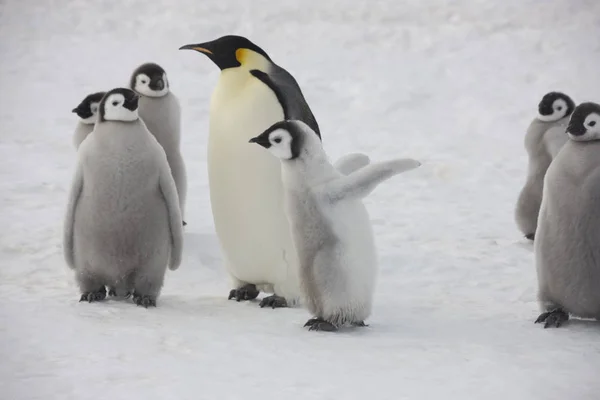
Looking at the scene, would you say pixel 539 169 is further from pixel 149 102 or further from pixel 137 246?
pixel 137 246

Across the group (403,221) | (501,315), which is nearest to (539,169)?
(403,221)

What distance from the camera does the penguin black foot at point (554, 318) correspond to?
3934mm

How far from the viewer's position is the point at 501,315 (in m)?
4.22

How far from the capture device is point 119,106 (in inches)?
163

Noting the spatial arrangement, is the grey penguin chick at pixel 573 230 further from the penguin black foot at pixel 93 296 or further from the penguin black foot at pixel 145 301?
the penguin black foot at pixel 93 296

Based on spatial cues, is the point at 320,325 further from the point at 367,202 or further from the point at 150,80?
the point at 367,202

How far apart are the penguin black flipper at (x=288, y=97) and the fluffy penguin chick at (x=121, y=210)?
1.89 ft

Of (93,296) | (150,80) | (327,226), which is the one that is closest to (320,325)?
(327,226)

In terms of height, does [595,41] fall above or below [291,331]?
above

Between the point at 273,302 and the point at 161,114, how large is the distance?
66.9 inches

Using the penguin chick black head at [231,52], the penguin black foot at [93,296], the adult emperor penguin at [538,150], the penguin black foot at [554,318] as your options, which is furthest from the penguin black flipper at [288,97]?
the adult emperor penguin at [538,150]

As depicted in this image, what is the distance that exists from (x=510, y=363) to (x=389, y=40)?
7.34 meters

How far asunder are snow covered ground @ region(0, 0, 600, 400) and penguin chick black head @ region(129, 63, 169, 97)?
2.61 ft

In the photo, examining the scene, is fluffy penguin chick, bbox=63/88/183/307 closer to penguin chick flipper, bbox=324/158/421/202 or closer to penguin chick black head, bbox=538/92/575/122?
penguin chick flipper, bbox=324/158/421/202
